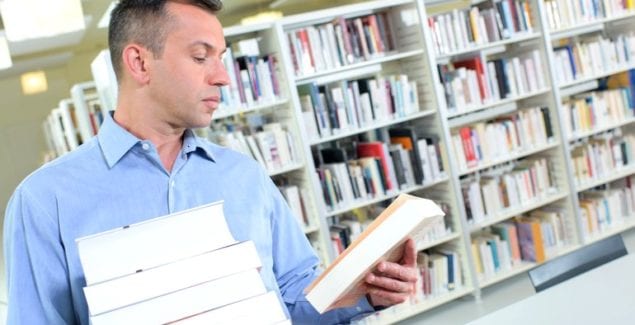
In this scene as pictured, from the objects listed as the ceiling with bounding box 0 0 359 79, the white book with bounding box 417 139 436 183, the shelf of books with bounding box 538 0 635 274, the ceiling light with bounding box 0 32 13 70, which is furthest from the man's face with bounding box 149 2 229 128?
the ceiling with bounding box 0 0 359 79

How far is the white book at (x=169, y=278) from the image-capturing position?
934 mm

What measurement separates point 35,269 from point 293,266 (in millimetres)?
588

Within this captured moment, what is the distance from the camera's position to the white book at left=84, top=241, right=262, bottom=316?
0.93 meters

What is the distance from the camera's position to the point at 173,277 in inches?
38.1

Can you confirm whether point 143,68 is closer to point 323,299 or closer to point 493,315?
point 323,299

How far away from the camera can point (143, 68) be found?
1.31 meters

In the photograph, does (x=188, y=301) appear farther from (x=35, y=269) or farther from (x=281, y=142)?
(x=281, y=142)

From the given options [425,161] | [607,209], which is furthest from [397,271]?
[607,209]

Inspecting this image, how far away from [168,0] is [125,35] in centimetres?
13

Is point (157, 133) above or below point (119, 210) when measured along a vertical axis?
above

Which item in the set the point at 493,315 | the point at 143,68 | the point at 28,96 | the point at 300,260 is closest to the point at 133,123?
the point at 143,68

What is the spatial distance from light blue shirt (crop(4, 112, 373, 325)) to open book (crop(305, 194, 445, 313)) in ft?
0.81

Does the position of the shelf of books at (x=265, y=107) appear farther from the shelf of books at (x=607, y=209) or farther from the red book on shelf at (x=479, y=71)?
the shelf of books at (x=607, y=209)

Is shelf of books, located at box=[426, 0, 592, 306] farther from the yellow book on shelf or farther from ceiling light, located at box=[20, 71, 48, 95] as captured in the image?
ceiling light, located at box=[20, 71, 48, 95]
